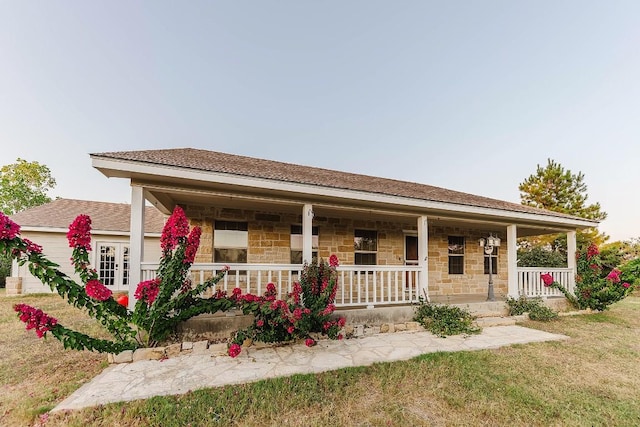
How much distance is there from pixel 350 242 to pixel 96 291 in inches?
228

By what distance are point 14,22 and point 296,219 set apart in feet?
37.0

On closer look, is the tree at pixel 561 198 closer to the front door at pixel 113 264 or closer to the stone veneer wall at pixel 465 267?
the stone veneer wall at pixel 465 267

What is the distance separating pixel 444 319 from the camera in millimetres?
5895

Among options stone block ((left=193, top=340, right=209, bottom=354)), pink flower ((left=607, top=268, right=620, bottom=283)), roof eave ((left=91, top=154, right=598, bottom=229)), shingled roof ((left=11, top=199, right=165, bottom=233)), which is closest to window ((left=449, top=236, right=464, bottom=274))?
roof eave ((left=91, top=154, right=598, bottom=229))

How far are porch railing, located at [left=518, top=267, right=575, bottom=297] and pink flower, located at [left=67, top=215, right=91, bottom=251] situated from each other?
9336 mm

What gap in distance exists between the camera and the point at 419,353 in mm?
4441

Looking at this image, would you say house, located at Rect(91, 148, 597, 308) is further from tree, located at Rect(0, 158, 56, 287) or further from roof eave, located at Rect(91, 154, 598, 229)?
tree, located at Rect(0, 158, 56, 287)

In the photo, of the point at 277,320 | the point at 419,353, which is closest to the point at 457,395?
the point at 419,353

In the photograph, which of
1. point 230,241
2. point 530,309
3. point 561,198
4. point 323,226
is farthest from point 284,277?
point 561,198

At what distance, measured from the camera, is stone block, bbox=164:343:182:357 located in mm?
4195

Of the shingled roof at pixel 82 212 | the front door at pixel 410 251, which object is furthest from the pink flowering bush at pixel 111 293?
the shingled roof at pixel 82 212

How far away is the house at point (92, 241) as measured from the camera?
1155 cm

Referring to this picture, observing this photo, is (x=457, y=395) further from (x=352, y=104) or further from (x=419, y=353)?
(x=352, y=104)

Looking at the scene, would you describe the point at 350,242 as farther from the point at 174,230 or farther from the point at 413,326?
Answer: the point at 174,230
